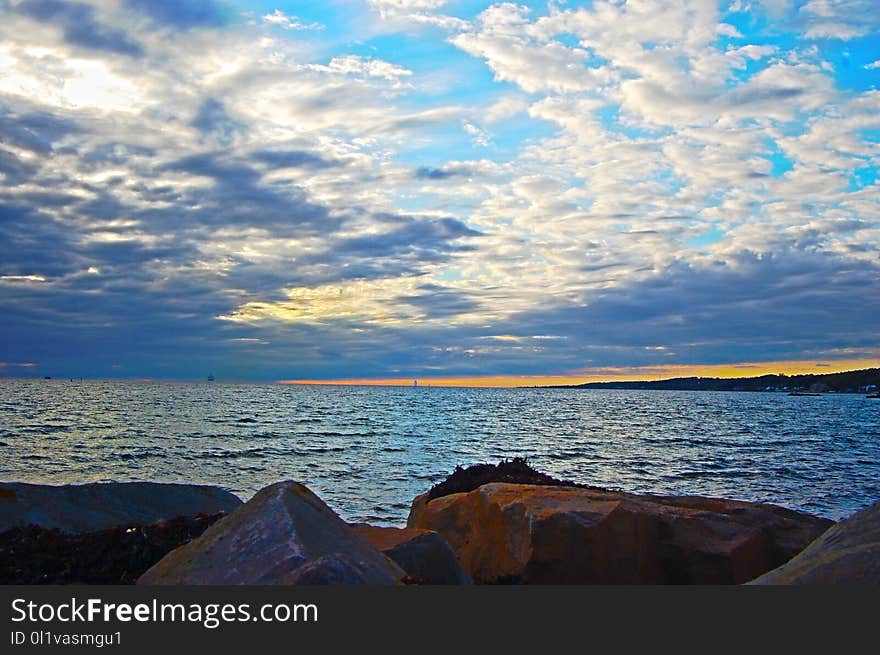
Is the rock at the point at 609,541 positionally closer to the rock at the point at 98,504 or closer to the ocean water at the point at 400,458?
the rock at the point at 98,504

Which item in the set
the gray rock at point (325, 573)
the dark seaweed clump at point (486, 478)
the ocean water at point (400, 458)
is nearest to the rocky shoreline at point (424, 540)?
the gray rock at point (325, 573)

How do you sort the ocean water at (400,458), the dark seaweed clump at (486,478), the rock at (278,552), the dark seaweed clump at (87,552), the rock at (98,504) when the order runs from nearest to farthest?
the rock at (278,552) < the dark seaweed clump at (87,552) < the rock at (98,504) < the dark seaweed clump at (486,478) < the ocean water at (400,458)

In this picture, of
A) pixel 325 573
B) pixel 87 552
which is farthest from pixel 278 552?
pixel 87 552

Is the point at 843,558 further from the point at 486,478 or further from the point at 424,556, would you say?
the point at 486,478

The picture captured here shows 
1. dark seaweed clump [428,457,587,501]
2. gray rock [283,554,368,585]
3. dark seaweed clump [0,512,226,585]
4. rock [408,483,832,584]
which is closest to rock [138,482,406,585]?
gray rock [283,554,368,585]

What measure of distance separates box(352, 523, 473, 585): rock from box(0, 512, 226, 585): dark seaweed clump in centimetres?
201

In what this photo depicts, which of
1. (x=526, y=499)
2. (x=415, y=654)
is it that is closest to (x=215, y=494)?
(x=526, y=499)

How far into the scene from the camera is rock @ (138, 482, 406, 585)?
4.68m

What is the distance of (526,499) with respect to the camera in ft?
32.9

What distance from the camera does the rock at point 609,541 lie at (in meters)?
9.05

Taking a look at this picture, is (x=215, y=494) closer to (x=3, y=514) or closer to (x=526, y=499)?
(x=3, y=514)

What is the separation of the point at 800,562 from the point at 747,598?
2377mm

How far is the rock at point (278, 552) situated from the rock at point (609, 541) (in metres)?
4.01

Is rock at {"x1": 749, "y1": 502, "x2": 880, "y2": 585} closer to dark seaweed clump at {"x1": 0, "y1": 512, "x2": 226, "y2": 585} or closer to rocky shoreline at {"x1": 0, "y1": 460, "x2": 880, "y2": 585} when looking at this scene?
rocky shoreline at {"x1": 0, "y1": 460, "x2": 880, "y2": 585}
